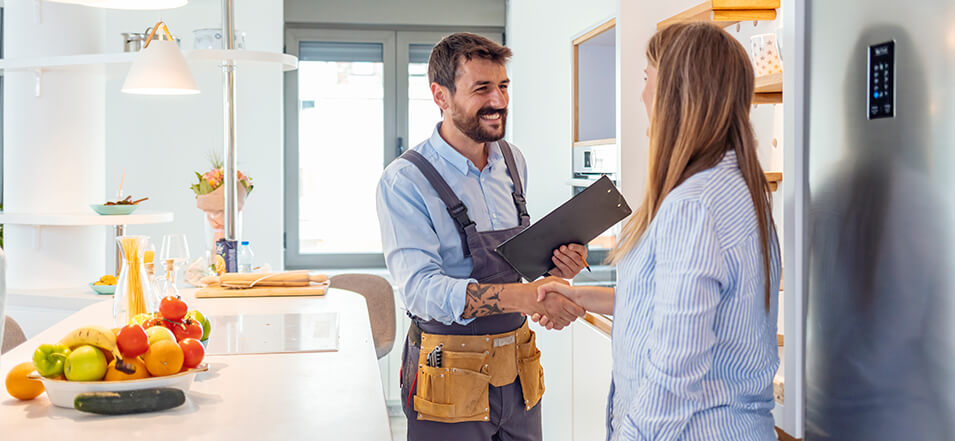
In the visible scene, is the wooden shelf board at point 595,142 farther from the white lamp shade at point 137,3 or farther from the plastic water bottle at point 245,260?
the white lamp shade at point 137,3

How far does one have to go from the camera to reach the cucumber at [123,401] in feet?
4.27

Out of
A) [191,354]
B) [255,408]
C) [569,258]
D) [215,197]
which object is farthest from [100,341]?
[215,197]

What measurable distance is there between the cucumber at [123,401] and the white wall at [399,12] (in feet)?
12.3

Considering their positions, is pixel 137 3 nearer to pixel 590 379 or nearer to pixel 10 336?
pixel 10 336

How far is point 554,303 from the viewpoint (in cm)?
196

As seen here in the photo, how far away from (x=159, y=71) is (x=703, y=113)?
2288mm

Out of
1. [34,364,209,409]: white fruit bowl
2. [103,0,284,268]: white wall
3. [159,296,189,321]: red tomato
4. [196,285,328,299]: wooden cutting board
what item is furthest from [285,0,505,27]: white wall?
[34,364,209,409]: white fruit bowl

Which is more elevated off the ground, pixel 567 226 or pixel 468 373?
pixel 567 226

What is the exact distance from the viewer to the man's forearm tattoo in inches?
73.9

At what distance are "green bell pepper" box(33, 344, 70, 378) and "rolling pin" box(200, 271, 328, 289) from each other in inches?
52.9

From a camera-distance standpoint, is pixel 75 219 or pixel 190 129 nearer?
pixel 75 219

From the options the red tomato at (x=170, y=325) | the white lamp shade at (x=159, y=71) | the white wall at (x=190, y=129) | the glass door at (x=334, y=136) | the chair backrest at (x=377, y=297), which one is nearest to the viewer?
the red tomato at (x=170, y=325)

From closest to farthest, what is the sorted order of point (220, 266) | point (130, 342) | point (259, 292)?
point (130, 342), point (259, 292), point (220, 266)

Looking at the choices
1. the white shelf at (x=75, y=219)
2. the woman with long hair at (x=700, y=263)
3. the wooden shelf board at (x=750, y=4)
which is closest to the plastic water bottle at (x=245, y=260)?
the white shelf at (x=75, y=219)
